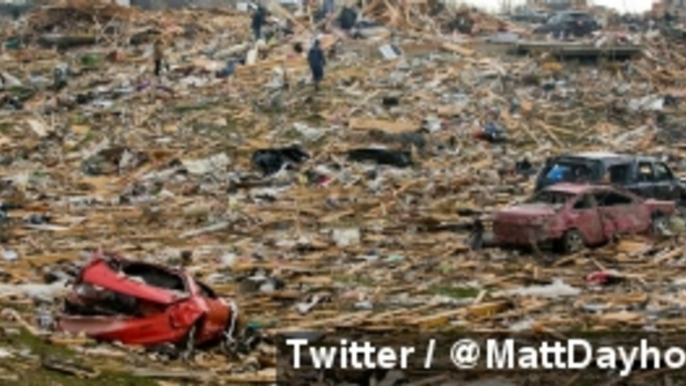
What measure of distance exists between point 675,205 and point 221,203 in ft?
27.8

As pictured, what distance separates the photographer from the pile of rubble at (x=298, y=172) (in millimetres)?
13648

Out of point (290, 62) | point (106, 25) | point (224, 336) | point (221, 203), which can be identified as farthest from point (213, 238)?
point (106, 25)

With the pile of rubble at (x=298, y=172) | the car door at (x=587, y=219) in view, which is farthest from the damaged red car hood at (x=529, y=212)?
the pile of rubble at (x=298, y=172)

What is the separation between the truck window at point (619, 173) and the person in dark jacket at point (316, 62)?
13.0m

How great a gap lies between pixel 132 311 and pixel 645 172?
11946 millimetres

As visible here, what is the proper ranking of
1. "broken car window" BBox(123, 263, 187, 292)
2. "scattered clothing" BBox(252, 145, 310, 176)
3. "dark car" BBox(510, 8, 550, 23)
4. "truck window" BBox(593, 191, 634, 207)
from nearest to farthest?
"broken car window" BBox(123, 263, 187, 292), "truck window" BBox(593, 191, 634, 207), "scattered clothing" BBox(252, 145, 310, 176), "dark car" BBox(510, 8, 550, 23)

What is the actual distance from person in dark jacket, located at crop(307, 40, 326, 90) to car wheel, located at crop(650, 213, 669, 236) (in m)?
14.4

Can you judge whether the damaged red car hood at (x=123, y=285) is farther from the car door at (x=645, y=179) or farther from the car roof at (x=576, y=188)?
the car door at (x=645, y=179)

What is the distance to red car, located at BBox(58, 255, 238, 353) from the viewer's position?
38.7 ft

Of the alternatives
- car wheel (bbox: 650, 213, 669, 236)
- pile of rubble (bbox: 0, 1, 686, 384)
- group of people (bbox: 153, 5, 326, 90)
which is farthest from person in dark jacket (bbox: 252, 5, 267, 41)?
car wheel (bbox: 650, 213, 669, 236)

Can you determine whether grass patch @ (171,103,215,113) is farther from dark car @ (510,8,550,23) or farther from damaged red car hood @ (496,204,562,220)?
dark car @ (510,8,550,23)

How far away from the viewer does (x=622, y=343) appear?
12102mm

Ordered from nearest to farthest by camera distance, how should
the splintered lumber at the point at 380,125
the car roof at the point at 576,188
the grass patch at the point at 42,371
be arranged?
the grass patch at the point at 42,371 → the car roof at the point at 576,188 → the splintered lumber at the point at 380,125

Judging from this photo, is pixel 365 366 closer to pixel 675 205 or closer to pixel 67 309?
pixel 67 309
